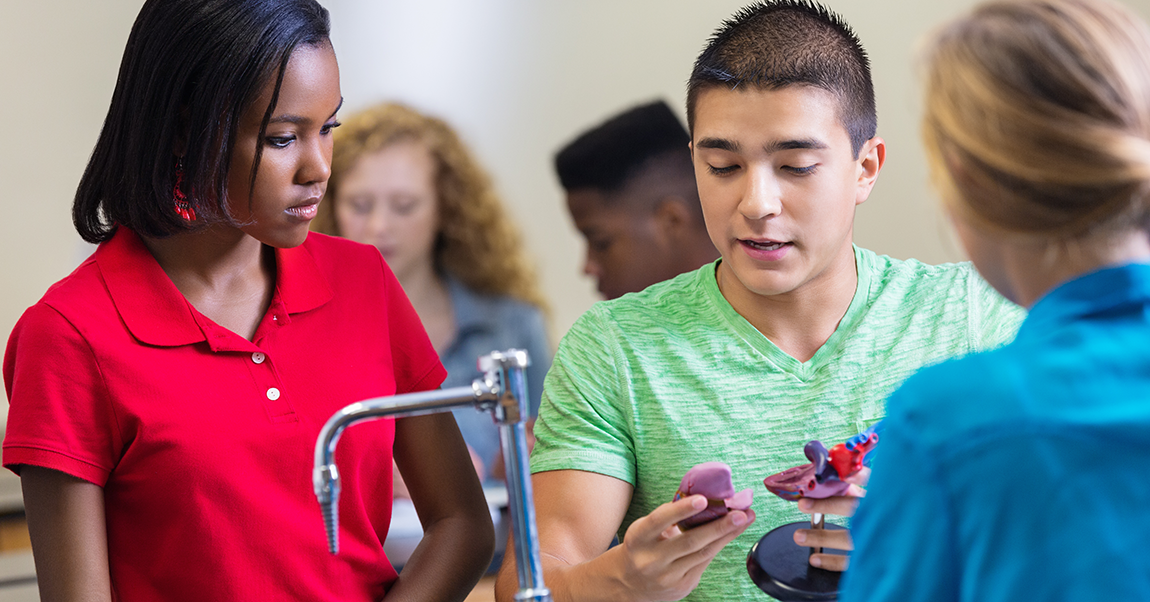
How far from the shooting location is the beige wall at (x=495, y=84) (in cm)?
252

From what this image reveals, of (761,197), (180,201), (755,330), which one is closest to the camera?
(180,201)

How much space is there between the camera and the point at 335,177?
2.56 metres

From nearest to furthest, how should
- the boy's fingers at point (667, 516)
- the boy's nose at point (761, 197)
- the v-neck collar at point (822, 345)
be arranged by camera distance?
the boy's fingers at point (667, 516) < the boy's nose at point (761, 197) < the v-neck collar at point (822, 345)

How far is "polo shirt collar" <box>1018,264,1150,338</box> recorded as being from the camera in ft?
2.09

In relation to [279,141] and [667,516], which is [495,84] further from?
[667,516]

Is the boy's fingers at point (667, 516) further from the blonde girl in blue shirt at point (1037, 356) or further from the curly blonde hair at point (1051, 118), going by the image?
the curly blonde hair at point (1051, 118)

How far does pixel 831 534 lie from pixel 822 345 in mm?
406

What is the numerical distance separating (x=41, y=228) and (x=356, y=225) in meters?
0.79

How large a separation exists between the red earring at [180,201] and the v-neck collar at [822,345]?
2.16 ft

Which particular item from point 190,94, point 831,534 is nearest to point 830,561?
point 831,534

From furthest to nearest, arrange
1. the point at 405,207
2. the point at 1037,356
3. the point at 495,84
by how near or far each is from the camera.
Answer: the point at 495,84 → the point at 405,207 → the point at 1037,356

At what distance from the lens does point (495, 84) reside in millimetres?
2697

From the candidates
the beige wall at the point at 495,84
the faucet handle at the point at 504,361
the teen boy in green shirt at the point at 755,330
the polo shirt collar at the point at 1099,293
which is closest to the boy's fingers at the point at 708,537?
the teen boy in green shirt at the point at 755,330

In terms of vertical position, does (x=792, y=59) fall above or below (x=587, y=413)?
above
